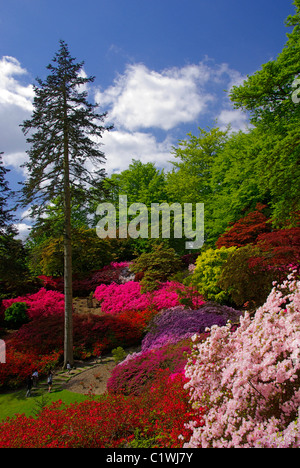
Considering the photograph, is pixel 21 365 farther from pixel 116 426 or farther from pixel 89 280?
pixel 89 280

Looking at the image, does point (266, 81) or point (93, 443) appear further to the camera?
point (266, 81)

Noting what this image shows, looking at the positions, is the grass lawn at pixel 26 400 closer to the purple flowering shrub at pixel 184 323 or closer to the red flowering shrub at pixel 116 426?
the red flowering shrub at pixel 116 426

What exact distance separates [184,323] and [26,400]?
5177 mm

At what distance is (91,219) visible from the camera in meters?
31.7

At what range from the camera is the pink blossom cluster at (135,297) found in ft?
45.6

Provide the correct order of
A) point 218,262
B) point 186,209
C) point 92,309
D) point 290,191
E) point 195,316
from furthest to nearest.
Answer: point 186,209 < point 92,309 < point 218,262 < point 290,191 < point 195,316

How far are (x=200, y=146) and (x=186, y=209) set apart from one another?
697cm

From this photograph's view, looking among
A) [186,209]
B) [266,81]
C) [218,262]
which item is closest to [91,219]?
[186,209]

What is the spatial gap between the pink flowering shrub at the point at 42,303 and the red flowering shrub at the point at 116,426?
9375 millimetres

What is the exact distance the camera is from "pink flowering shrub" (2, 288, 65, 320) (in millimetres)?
15531

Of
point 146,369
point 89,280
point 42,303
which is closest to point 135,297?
point 42,303

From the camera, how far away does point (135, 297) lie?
1642 centimetres

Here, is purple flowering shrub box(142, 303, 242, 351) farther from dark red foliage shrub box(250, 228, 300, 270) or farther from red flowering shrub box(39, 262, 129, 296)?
A: red flowering shrub box(39, 262, 129, 296)

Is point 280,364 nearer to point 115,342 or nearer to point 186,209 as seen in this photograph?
point 115,342
